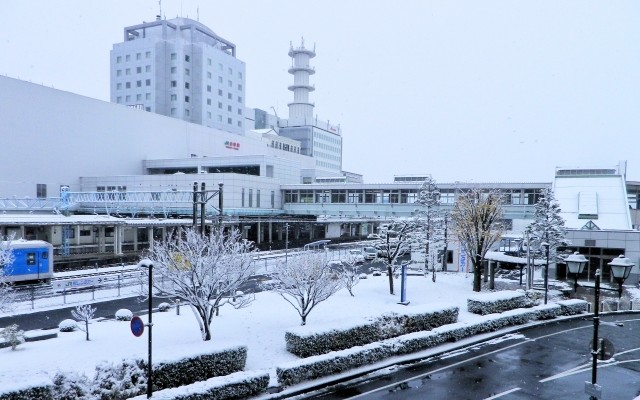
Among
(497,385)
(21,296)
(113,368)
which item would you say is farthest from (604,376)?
(21,296)

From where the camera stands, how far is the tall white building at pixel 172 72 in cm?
8781

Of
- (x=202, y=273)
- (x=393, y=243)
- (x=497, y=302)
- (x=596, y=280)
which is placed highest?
(x=596, y=280)

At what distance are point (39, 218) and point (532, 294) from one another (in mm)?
41485

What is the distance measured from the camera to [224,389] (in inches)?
484

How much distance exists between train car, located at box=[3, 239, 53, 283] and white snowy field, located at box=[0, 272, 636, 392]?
28.7 ft

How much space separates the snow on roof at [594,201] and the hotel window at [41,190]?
6405 centimetres

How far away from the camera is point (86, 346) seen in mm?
16641

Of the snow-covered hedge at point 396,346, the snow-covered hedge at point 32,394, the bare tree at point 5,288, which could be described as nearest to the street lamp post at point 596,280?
the snow-covered hedge at point 396,346

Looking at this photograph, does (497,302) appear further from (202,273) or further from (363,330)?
(202,273)

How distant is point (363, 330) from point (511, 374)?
17.9 ft

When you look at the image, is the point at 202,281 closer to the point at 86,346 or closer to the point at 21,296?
the point at 86,346

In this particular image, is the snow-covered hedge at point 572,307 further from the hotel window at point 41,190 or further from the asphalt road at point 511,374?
the hotel window at point 41,190

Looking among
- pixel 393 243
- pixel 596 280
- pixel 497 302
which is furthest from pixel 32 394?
pixel 393 243

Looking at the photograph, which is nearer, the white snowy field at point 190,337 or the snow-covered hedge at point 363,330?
the white snowy field at point 190,337
